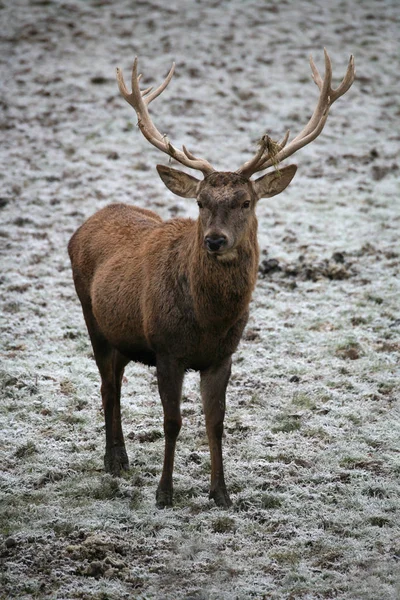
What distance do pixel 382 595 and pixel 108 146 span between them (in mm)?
11280

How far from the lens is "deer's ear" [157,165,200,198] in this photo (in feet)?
19.8

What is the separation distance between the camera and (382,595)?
4426mm

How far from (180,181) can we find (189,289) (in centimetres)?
94

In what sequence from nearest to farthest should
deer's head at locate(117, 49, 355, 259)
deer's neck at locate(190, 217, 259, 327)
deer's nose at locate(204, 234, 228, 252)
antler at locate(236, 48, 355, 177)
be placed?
deer's nose at locate(204, 234, 228, 252), deer's head at locate(117, 49, 355, 259), deer's neck at locate(190, 217, 259, 327), antler at locate(236, 48, 355, 177)

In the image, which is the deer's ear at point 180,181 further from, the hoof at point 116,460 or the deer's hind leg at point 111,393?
the hoof at point 116,460

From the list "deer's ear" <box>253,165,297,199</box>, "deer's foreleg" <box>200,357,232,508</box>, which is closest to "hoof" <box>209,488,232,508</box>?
Result: "deer's foreleg" <box>200,357,232,508</box>

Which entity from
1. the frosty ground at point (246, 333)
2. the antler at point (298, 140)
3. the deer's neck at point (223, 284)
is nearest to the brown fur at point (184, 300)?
the deer's neck at point (223, 284)

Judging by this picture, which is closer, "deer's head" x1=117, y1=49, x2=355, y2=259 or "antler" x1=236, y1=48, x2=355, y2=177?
"deer's head" x1=117, y1=49, x2=355, y2=259

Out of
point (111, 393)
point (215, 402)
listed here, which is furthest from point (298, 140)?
point (111, 393)

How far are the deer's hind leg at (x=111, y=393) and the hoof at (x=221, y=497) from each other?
891mm

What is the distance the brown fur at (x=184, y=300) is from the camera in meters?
5.56

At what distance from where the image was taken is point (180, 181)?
6.08 meters

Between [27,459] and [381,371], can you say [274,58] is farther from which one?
[27,459]

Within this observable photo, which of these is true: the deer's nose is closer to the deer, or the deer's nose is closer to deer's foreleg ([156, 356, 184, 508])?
the deer
